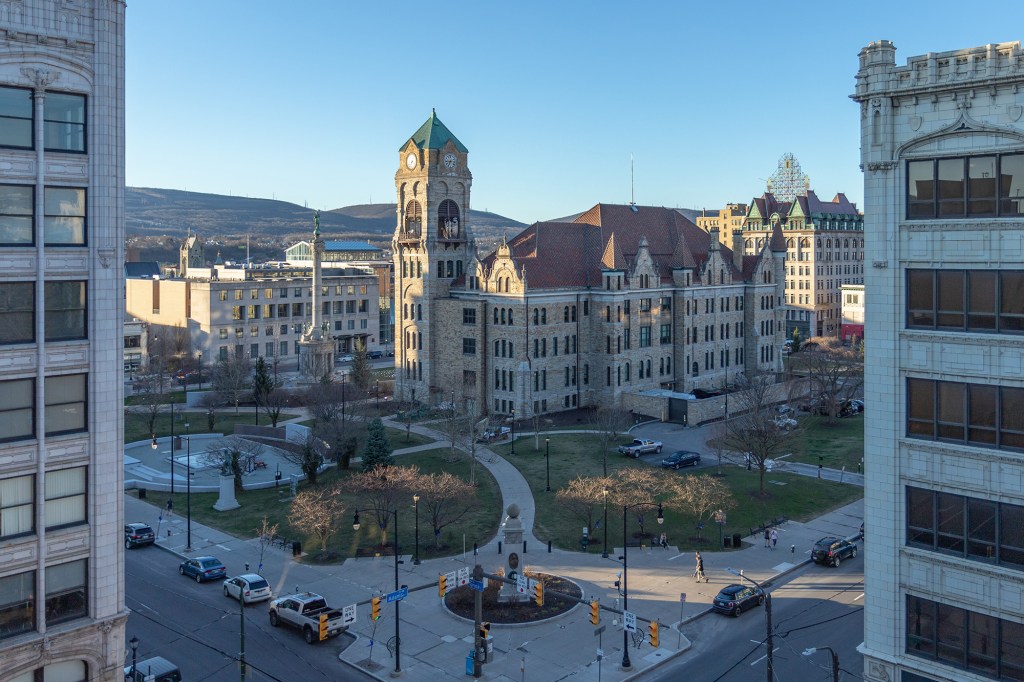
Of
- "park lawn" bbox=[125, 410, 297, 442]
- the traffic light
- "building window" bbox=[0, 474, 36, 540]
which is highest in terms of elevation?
"building window" bbox=[0, 474, 36, 540]

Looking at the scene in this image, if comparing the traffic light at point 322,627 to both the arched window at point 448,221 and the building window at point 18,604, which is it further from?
the arched window at point 448,221

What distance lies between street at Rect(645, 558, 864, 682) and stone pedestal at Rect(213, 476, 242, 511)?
2928 centimetres

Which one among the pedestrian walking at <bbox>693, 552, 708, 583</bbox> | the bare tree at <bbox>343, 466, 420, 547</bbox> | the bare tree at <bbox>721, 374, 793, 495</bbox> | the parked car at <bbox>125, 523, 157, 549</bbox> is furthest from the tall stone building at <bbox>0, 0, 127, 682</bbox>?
the bare tree at <bbox>721, 374, 793, 495</bbox>

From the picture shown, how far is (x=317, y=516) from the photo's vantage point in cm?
4466

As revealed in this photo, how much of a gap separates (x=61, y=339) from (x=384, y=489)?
2600 cm

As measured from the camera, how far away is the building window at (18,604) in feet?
71.1

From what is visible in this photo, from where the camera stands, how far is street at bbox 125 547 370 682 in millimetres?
32750

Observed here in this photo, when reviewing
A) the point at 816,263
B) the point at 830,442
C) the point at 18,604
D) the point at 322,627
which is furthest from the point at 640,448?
the point at 816,263

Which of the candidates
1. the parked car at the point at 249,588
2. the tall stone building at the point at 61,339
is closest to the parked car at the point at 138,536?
the parked car at the point at 249,588

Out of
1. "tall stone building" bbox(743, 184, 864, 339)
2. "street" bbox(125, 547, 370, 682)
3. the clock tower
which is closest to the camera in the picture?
"street" bbox(125, 547, 370, 682)

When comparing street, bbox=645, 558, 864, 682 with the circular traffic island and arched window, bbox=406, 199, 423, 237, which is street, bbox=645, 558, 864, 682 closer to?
the circular traffic island

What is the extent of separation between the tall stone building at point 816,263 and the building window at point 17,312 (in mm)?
131146

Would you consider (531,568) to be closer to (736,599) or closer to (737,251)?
(736,599)

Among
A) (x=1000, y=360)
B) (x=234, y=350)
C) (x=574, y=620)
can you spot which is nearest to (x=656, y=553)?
(x=574, y=620)
